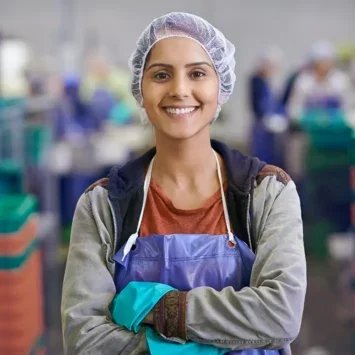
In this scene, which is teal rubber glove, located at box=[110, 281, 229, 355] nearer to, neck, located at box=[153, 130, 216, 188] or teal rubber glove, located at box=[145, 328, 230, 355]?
teal rubber glove, located at box=[145, 328, 230, 355]

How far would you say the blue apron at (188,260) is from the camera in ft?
5.24

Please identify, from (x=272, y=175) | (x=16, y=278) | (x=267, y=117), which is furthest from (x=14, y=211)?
(x=267, y=117)

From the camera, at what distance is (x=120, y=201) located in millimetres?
1663

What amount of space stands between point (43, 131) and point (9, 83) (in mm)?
3837

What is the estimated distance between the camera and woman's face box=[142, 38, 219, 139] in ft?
5.21

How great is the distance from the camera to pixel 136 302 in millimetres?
1529

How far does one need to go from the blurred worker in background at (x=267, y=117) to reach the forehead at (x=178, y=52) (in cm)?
547

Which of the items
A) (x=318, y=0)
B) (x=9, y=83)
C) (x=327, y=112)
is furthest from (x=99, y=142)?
(x=318, y=0)

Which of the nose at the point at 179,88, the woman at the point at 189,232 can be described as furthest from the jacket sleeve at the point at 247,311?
the nose at the point at 179,88

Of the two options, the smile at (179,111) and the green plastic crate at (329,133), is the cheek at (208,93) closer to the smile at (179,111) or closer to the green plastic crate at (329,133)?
the smile at (179,111)

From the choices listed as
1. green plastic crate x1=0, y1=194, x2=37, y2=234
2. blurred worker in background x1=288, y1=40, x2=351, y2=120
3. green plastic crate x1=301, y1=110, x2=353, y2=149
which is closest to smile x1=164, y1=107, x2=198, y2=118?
green plastic crate x1=0, y1=194, x2=37, y2=234

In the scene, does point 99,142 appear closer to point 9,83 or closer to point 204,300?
point 9,83

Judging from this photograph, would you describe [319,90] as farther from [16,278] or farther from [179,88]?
[179,88]

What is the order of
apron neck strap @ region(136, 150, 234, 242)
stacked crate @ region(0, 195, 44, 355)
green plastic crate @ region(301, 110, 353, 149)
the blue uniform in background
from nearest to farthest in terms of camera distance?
apron neck strap @ region(136, 150, 234, 242), stacked crate @ region(0, 195, 44, 355), green plastic crate @ region(301, 110, 353, 149), the blue uniform in background
